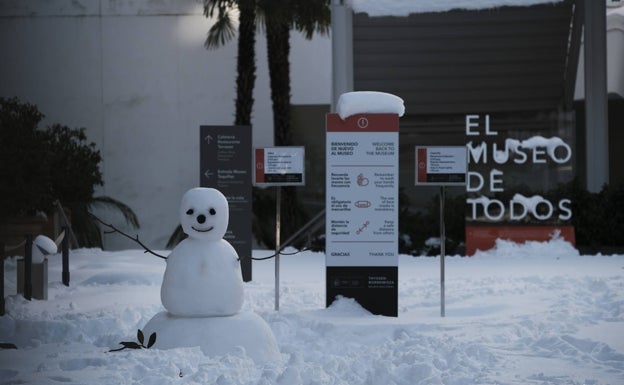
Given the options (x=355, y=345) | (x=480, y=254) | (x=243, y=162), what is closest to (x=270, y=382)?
Result: (x=355, y=345)

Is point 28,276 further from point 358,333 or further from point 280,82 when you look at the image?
point 280,82

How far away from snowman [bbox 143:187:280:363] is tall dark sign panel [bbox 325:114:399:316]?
8.13 ft

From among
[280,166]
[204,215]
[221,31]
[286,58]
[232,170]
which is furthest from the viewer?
[221,31]

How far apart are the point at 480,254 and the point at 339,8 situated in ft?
15.8

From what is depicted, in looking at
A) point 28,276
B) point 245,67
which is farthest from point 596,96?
point 28,276

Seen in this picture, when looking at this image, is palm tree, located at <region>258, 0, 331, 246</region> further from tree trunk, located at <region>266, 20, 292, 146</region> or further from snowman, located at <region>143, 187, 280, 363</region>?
snowman, located at <region>143, 187, 280, 363</region>

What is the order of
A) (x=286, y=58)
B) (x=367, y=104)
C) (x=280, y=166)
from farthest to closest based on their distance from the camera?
1. (x=286, y=58)
2. (x=280, y=166)
3. (x=367, y=104)

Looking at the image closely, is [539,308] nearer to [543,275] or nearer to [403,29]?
[543,275]

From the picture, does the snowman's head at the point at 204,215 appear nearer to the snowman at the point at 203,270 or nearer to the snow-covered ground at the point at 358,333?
the snowman at the point at 203,270

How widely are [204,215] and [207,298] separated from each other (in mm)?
619

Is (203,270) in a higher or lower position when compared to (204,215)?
lower

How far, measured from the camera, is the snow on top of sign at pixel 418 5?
16.8m

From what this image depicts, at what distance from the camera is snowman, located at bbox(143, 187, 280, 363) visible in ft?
22.5

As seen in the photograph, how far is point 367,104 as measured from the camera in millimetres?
9641
